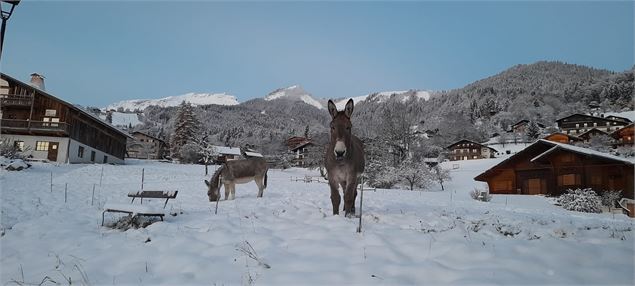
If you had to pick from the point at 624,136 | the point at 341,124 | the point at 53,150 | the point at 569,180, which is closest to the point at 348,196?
the point at 341,124

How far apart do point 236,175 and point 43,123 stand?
125 ft

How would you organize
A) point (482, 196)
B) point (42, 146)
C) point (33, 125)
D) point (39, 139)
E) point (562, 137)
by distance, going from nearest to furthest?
point (482, 196)
point (33, 125)
point (42, 146)
point (39, 139)
point (562, 137)

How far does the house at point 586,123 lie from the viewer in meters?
94.2

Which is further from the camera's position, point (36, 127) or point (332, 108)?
point (36, 127)

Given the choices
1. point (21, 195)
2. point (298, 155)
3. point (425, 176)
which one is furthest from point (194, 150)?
point (21, 195)

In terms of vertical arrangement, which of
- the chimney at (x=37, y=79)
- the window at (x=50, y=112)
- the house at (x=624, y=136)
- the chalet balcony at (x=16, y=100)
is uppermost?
the chimney at (x=37, y=79)

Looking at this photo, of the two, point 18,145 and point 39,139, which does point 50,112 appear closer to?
point 39,139

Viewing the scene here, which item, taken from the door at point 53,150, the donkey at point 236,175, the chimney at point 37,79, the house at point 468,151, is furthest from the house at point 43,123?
the house at point 468,151

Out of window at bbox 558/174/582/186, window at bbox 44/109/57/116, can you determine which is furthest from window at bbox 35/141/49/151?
window at bbox 558/174/582/186

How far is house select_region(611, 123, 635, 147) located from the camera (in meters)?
68.2

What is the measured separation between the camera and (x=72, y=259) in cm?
520

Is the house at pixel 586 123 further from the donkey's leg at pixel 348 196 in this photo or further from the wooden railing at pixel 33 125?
the wooden railing at pixel 33 125

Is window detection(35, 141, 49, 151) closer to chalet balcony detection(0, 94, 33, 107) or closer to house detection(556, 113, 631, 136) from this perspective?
chalet balcony detection(0, 94, 33, 107)

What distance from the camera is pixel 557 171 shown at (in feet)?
117
